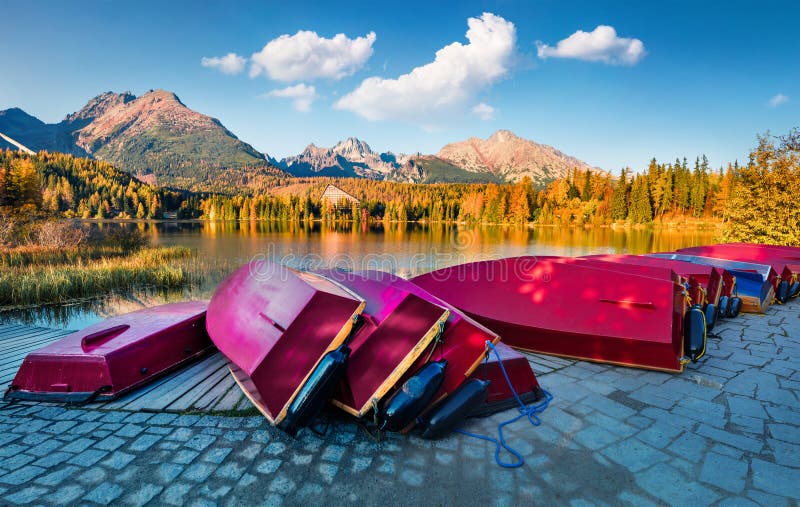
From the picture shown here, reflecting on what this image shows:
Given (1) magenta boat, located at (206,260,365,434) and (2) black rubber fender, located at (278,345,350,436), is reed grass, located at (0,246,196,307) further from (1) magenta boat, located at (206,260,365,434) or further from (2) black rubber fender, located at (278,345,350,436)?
(2) black rubber fender, located at (278,345,350,436)

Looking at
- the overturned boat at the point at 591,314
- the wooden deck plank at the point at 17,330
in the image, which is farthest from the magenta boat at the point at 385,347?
the wooden deck plank at the point at 17,330

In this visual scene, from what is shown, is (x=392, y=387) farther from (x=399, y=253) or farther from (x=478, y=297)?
(x=399, y=253)

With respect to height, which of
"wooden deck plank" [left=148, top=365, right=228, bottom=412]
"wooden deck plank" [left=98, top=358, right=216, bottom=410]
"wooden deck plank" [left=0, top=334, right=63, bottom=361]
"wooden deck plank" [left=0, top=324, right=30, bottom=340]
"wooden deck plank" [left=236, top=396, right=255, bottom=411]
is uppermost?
"wooden deck plank" [left=236, top=396, right=255, bottom=411]

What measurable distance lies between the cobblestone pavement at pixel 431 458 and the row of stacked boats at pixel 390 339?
268 millimetres

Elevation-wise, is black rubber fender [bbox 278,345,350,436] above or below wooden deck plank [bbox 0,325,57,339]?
above

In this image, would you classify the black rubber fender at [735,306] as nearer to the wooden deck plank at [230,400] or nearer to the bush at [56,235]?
the wooden deck plank at [230,400]

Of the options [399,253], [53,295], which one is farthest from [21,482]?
[399,253]

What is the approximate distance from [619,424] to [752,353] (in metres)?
3.76

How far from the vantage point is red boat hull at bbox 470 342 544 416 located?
3.60 m

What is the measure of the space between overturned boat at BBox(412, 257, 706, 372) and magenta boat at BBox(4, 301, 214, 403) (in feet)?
14.6

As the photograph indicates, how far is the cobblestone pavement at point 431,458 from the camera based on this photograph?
2.48 meters

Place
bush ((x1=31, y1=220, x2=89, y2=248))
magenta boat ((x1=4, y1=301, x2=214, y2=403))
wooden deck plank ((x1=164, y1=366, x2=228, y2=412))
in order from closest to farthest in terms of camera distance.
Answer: wooden deck plank ((x1=164, y1=366, x2=228, y2=412)), magenta boat ((x1=4, y1=301, x2=214, y2=403)), bush ((x1=31, y1=220, x2=89, y2=248))

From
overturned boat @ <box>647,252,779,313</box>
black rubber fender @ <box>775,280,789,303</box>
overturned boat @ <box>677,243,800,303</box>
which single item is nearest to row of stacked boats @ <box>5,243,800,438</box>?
overturned boat @ <box>647,252,779,313</box>

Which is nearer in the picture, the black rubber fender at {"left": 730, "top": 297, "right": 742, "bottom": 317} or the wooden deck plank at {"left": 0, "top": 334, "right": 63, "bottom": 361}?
the wooden deck plank at {"left": 0, "top": 334, "right": 63, "bottom": 361}
